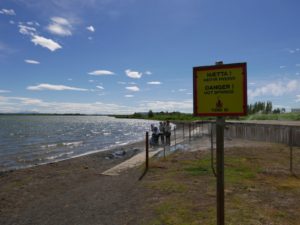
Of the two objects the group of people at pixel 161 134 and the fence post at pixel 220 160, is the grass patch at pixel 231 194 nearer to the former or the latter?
the fence post at pixel 220 160

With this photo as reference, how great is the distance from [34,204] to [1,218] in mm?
1058

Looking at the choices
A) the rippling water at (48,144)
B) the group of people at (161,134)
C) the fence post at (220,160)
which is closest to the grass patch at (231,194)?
the fence post at (220,160)

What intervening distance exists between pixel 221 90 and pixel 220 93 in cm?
4

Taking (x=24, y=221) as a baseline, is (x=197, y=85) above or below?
above

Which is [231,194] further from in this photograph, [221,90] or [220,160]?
[221,90]

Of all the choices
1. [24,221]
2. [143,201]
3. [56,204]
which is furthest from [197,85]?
[56,204]

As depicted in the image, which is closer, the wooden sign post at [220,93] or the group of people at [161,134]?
the wooden sign post at [220,93]

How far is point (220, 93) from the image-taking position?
3807mm

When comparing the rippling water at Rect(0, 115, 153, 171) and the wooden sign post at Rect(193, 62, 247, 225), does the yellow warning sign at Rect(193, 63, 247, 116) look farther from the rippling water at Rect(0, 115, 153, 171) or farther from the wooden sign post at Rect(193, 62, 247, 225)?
the rippling water at Rect(0, 115, 153, 171)

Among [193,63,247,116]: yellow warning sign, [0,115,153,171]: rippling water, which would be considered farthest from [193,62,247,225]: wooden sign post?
[0,115,153,171]: rippling water

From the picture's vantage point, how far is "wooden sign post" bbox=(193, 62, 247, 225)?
12.2 feet

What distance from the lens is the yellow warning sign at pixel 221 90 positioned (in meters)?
3.71

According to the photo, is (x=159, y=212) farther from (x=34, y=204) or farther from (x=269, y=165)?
(x=269, y=165)

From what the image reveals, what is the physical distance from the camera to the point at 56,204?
7.67 m
